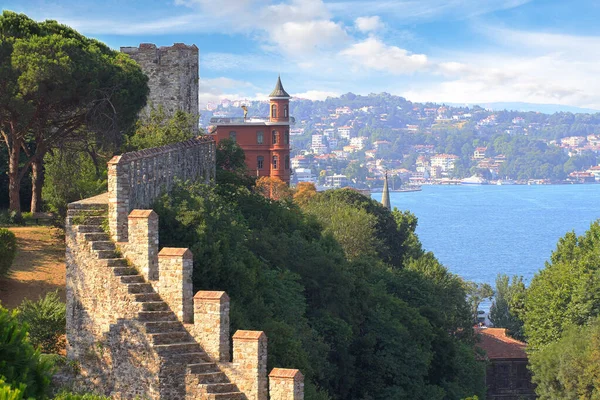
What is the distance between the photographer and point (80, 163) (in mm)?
37219

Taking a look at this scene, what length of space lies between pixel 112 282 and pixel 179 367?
218cm

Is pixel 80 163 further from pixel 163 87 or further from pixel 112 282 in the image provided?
A: pixel 112 282

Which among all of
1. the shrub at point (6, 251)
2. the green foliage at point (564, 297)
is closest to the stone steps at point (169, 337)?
the shrub at point (6, 251)

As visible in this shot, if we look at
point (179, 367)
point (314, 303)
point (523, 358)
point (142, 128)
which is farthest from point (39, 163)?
point (523, 358)

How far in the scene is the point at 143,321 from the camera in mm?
20156

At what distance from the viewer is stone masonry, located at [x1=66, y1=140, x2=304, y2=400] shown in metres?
19.7

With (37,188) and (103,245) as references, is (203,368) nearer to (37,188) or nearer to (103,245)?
(103,245)

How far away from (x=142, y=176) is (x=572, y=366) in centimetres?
3724

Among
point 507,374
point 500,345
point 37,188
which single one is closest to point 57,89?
point 37,188

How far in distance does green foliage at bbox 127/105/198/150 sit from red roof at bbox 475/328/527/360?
42677mm

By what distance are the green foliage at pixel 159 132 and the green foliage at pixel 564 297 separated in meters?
29.4

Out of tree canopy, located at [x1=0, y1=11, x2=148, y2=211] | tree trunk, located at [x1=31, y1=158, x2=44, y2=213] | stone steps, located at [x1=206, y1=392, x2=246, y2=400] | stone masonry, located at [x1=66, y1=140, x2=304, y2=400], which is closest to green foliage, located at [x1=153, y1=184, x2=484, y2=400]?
stone masonry, located at [x1=66, y1=140, x2=304, y2=400]

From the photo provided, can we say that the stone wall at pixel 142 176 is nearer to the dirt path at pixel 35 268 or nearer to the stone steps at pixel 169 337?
the stone steps at pixel 169 337

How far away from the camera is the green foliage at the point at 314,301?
23.7 metres
